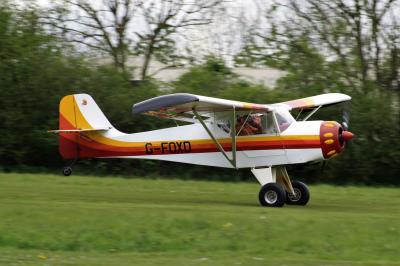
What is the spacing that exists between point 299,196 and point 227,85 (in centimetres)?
1403

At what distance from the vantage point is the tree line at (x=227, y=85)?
1156 inches

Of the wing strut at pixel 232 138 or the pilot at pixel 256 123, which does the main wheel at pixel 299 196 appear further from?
the pilot at pixel 256 123

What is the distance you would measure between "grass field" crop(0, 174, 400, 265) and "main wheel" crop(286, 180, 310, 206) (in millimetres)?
679

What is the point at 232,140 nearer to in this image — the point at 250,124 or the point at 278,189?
the point at 250,124

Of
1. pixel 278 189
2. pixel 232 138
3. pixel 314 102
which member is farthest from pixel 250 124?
pixel 314 102

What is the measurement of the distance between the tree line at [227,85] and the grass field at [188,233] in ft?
37.1

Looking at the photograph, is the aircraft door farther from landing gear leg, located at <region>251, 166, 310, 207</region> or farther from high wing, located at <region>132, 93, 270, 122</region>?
high wing, located at <region>132, 93, 270, 122</region>

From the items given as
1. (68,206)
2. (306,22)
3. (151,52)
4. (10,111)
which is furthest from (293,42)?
(68,206)

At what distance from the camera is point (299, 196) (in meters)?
19.1

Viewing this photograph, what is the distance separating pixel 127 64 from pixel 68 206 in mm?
21871

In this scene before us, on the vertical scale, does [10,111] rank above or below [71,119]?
below

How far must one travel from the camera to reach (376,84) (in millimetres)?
31797

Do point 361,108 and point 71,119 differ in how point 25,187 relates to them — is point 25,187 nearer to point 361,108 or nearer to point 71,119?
point 71,119

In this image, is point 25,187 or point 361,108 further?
point 361,108
